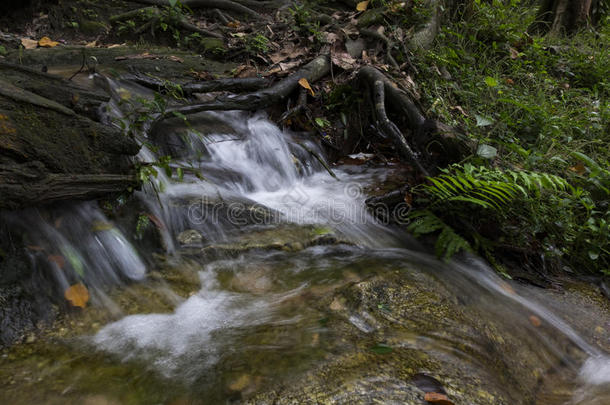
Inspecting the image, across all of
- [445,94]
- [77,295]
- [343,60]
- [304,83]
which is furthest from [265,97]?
[77,295]

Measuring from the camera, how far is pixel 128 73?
A: 12.4ft

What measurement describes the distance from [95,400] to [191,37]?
19.9 ft

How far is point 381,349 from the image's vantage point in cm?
163

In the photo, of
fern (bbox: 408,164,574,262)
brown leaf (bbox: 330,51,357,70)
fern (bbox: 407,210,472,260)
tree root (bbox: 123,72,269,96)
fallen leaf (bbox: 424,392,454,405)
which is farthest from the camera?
brown leaf (bbox: 330,51,357,70)

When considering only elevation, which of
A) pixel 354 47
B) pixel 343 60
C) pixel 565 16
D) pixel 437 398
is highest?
pixel 565 16

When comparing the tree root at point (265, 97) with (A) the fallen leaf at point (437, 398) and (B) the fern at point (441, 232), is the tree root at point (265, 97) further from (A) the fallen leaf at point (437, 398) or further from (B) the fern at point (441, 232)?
(A) the fallen leaf at point (437, 398)

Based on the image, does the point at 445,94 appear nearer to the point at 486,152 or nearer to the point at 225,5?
the point at 486,152

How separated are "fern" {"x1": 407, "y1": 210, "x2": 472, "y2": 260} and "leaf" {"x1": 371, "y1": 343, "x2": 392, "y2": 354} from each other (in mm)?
1172

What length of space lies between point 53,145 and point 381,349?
2.00 metres

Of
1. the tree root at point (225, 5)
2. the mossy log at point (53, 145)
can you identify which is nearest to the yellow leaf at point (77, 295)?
the mossy log at point (53, 145)

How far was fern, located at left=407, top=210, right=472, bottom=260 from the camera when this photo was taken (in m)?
2.58

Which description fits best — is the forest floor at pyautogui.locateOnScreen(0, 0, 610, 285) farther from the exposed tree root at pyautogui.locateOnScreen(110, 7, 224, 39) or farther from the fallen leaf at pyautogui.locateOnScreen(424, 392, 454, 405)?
the fallen leaf at pyautogui.locateOnScreen(424, 392, 454, 405)

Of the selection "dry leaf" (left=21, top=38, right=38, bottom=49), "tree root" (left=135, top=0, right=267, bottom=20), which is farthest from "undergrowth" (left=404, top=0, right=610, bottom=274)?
"dry leaf" (left=21, top=38, right=38, bottom=49)

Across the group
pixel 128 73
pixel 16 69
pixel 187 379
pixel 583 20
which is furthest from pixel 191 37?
pixel 583 20
